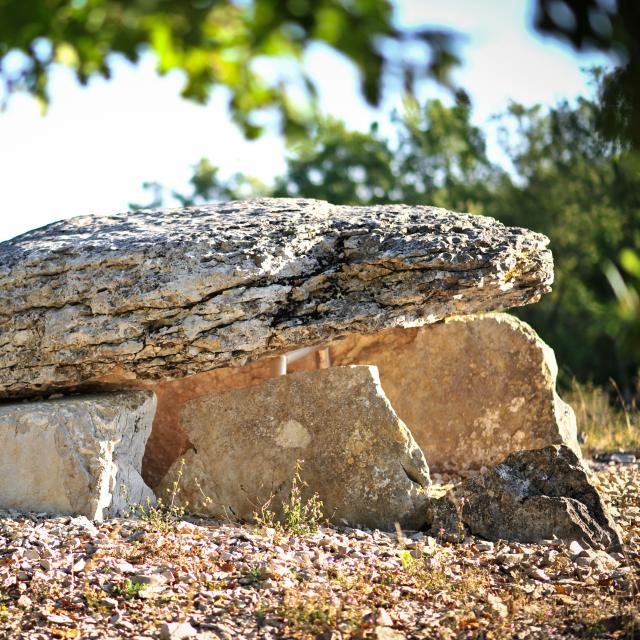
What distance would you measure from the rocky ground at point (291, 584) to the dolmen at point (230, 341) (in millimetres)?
557

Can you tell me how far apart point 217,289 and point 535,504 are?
291cm

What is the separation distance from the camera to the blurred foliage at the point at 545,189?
776 inches

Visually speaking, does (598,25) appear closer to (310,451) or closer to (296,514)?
(296,514)

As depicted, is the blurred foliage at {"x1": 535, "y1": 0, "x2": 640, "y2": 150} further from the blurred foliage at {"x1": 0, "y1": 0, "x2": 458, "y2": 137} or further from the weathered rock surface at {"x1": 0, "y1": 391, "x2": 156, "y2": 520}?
the weathered rock surface at {"x1": 0, "y1": 391, "x2": 156, "y2": 520}

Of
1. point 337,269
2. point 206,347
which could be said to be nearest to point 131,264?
point 206,347

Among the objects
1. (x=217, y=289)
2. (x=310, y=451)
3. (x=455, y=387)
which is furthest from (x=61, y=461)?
(x=455, y=387)

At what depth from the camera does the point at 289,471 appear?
722 cm

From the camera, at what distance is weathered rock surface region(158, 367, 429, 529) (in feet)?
23.2

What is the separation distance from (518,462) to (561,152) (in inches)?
641

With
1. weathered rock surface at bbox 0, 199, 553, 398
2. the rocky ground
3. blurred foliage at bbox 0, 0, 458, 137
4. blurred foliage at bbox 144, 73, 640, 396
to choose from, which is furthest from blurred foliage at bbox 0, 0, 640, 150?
blurred foliage at bbox 144, 73, 640, 396

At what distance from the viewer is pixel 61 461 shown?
665 cm

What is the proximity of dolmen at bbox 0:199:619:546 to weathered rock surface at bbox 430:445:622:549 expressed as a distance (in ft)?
0.38

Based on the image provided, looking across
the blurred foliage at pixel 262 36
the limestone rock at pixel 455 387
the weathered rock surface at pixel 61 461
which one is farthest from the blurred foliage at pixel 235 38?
the limestone rock at pixel 455 387

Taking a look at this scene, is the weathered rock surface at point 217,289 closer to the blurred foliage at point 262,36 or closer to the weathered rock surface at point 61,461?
the weathered rock surface at point 61,461
